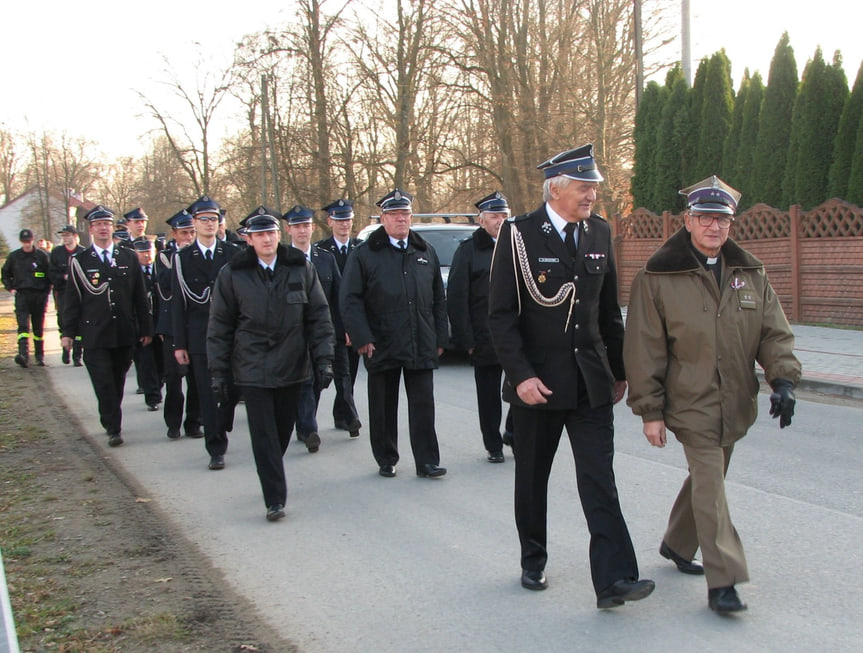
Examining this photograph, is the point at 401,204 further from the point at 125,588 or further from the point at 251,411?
the point at 125,588

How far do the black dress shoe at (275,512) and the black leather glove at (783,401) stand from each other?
3265mm

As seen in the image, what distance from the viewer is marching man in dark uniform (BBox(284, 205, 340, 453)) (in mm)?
8531

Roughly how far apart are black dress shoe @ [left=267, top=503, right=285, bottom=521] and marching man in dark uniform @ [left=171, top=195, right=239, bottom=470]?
1691 millimetres

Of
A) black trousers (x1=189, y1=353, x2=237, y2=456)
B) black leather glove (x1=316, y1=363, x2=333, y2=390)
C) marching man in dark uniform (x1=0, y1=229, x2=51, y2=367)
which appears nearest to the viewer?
black leather glove (x1=316, y1=363, x2=333, y2=390)

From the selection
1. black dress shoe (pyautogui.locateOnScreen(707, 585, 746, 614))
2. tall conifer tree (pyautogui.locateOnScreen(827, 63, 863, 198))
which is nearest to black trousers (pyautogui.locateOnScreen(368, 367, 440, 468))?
black dress shoe (pyautogui.locateOnScreen(707, 585, 746, 614))

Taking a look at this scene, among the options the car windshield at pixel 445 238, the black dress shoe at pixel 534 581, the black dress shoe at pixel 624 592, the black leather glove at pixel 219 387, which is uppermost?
the car windshield at pixel 445 238

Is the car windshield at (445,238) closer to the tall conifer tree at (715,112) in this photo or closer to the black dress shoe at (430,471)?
the black dress shoe at (430,471)

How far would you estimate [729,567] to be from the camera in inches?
164

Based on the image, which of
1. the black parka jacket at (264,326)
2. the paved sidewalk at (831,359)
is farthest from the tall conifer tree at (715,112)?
the black parka jacket at (264,326)

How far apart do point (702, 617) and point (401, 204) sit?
400cm

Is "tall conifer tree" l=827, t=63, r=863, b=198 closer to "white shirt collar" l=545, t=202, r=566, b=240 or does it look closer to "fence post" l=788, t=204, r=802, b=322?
"fence post" l=788, t=204, r=802, b=322

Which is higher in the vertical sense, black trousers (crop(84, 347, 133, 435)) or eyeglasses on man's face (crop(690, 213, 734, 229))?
eyeglasses on man's face (crop(690, 213, 734, 229))

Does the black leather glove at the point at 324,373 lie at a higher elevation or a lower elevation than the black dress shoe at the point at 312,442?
higher

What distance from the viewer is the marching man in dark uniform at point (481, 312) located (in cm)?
759
